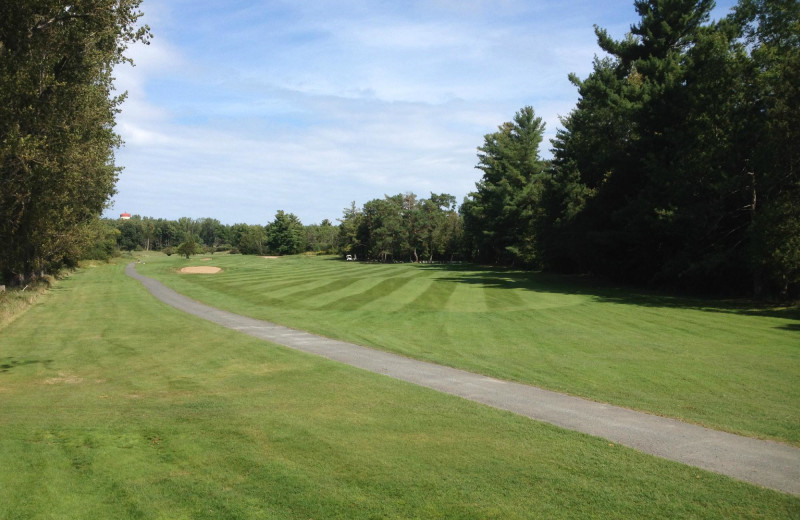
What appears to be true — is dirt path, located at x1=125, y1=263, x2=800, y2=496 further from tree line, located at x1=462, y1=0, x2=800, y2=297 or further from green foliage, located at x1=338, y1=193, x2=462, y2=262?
green foliage, located at x1=338, y1=193, x2=462, y2=262

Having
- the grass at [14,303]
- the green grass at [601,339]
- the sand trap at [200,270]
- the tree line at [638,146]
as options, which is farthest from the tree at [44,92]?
the sand trap at [200,270]

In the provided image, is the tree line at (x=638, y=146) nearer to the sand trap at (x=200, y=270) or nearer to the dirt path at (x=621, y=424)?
the dirt path at (x=621, y=424)

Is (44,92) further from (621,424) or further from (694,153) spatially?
(694,153)

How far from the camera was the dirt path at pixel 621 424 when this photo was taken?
5914 millimetres

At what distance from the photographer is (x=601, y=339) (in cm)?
1582

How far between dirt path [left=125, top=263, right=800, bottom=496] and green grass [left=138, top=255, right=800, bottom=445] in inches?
20.4

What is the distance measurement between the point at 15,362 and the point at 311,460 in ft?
39.6

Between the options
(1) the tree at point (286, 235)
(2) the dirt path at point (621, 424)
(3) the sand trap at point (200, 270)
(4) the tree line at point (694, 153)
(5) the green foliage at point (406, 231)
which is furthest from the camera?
(1) the tree at point (286, 235)

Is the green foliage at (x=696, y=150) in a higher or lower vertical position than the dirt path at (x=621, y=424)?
higher

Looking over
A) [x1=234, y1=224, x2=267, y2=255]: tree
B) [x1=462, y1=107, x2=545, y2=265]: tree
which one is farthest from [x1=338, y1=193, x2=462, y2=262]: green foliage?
[x1=234, y1=224, x2=267, y2=255]: tree

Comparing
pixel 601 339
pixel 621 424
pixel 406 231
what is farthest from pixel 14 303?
pixel 406 231

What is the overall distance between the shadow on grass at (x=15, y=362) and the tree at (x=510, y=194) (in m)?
54.2

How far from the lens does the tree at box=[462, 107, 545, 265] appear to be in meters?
65.7

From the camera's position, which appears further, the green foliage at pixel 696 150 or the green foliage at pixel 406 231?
the green foliage at pixel 406 231
